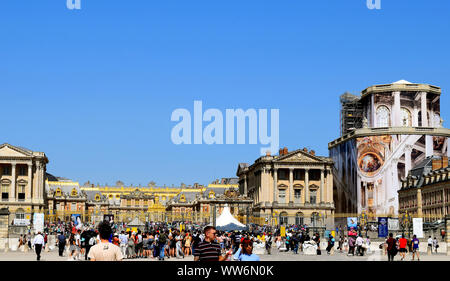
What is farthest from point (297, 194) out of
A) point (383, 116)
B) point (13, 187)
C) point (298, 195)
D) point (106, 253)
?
point (106, 253)

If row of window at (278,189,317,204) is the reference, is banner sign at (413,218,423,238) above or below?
below

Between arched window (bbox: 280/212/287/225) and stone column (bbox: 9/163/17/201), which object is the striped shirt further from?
stone column (bbox: 9/163/17/201)

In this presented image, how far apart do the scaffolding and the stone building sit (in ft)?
45.3

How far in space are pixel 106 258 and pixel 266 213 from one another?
9336 centimetres

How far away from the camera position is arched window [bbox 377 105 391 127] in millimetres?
93750

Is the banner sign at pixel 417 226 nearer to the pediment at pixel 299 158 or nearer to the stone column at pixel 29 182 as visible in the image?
the pediment at pixel 299 158

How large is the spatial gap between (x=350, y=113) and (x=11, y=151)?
49.1m

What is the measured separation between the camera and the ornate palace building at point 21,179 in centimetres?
10544

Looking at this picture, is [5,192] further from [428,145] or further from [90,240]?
[90,240]

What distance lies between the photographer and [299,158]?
10450cm

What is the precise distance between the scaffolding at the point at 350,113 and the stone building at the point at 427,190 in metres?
13.8

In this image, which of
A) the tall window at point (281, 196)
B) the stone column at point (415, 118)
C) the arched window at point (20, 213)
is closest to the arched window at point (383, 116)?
the stone column at point (415, 118)

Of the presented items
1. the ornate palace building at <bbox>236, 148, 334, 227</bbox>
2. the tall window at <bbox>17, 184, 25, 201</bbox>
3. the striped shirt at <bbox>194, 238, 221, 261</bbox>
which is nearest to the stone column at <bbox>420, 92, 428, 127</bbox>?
the ornate palace building at <bbox>236, 148, 334, 227</bbox>
